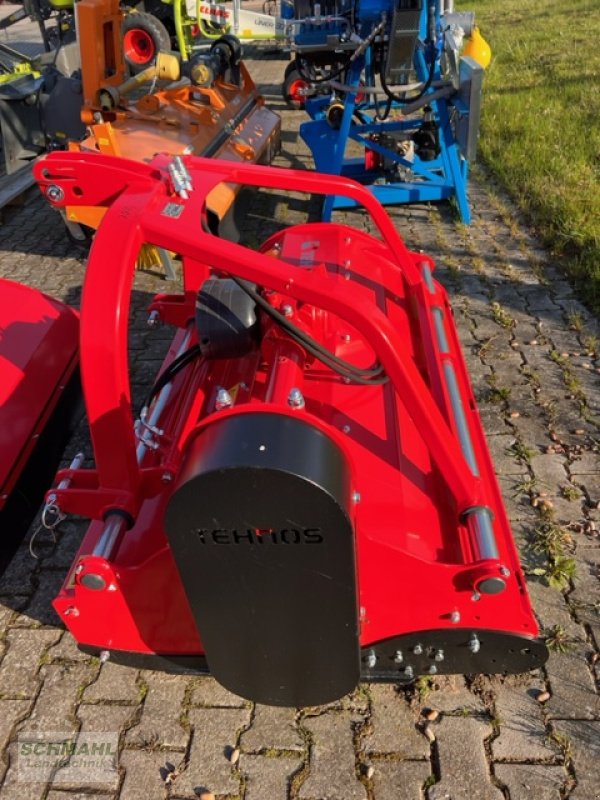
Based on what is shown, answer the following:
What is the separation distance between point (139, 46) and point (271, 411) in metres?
7.09

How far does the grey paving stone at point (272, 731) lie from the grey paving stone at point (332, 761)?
48mm

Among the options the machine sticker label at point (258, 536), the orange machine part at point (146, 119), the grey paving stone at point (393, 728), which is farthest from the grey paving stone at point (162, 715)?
the orange machine part at point (146, 119)

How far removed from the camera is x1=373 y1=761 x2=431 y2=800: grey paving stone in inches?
86.4

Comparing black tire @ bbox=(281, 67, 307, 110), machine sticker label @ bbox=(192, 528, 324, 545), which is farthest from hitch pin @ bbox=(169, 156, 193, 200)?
black tire @ bbox=(281, 67, 307, 110)

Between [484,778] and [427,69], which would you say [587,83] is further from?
[484,778]

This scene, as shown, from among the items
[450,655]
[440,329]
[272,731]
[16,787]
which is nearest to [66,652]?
[16,787]

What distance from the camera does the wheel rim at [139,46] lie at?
7.23 meters

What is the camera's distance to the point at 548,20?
49.1 feet

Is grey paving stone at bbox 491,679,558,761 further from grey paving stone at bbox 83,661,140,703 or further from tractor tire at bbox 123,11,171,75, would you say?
tractor tire at bbox 123,11,171,75

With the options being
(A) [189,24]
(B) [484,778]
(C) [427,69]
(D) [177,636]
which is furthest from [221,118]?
(B) [484,778]

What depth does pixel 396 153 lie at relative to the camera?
598 cm

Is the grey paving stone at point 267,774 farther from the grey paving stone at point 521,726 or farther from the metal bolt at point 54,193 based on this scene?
the metal bolt at point 54,193

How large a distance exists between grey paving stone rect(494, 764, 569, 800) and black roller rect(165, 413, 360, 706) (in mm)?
663

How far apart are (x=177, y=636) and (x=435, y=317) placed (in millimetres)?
1770
